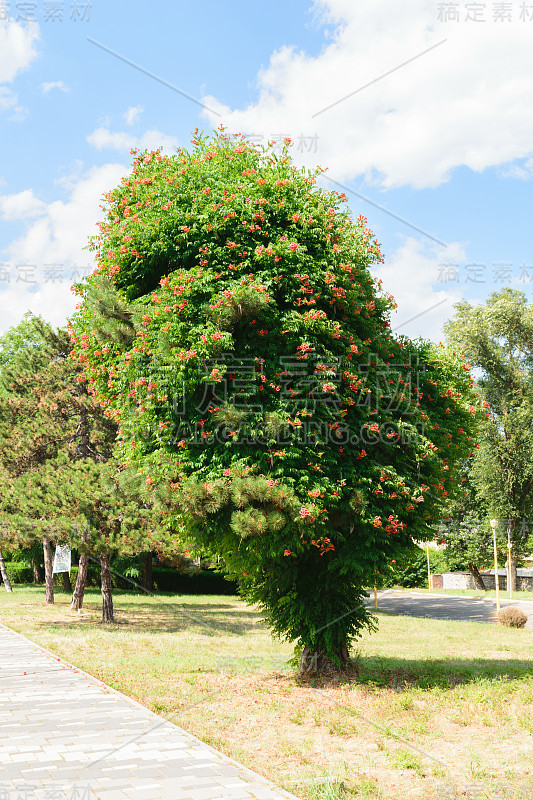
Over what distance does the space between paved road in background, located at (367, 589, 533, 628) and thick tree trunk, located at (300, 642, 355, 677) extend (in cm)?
1586

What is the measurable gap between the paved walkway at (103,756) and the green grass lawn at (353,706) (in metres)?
0.37

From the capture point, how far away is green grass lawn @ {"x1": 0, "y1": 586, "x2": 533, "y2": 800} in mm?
6344

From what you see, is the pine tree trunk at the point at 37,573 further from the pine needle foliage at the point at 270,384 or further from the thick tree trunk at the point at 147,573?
the pine needle foliage at the point at 270,384

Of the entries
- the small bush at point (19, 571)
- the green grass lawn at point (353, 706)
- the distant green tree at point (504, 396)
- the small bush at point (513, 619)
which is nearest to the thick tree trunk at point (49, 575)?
the green grass lawn at point (353, 706)

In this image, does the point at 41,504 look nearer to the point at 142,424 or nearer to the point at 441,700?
the point at 142,424

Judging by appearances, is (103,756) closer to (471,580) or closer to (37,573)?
(37,573)

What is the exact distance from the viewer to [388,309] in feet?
38.6

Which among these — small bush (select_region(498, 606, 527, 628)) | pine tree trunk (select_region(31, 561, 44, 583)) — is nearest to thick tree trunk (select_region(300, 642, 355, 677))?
small bush (select_region(498, 606, 527, 628))

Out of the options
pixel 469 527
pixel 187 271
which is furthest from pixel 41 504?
pixel 469 527

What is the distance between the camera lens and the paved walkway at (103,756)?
5688 mm

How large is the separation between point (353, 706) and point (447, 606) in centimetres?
2746

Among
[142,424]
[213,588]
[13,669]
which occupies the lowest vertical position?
[213,588]

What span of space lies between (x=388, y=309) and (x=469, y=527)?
35.3m

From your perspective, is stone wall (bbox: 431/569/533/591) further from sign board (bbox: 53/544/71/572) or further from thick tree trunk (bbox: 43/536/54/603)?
sign board (bbox: 53/544/71/572)
